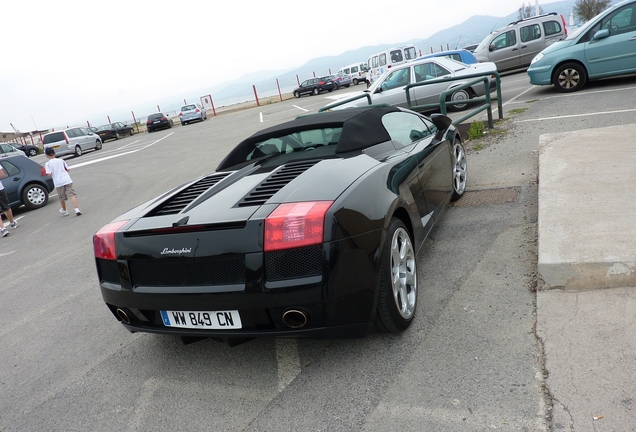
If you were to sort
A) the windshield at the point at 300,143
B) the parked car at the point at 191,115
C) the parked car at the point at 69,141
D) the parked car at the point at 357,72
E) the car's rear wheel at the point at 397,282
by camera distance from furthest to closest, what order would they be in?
1. the parked car at the point at 357,72
2. the parked car at the point at 191,115
3. the parked car at the point at 69,141
4. the windshield at the point at 300,143
5. the car's rear wheel at the point at 397,282

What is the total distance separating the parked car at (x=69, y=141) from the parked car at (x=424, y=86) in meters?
18.7

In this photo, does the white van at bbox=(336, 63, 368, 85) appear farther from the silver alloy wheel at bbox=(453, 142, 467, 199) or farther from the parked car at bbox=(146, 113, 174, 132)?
the silver alloy wheel at bbox=(453, 142, 467, 199)

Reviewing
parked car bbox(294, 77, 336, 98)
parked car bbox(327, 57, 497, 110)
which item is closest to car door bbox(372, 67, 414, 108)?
parked car bbox(327, 57, 497, 110)

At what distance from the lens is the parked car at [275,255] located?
2.62 metres

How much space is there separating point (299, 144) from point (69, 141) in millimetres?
25663

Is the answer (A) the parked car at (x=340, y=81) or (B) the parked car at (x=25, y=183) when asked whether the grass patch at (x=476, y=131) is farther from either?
(A) the parked car at (x=340, y=81)

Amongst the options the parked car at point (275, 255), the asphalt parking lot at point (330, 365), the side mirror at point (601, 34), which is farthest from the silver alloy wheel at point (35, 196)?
the side mirror at point (601, 34)

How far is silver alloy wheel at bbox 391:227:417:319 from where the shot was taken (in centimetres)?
313

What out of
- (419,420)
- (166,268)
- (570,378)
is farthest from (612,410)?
(166,268)

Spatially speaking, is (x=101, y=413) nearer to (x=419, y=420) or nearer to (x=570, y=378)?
(x=419, y=420)

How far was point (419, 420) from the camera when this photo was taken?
7.83 ft

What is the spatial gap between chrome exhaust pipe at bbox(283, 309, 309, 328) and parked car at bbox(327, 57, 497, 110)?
10.8 m

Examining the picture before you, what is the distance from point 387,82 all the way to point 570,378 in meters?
11.9

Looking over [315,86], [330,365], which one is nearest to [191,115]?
[315,86]
